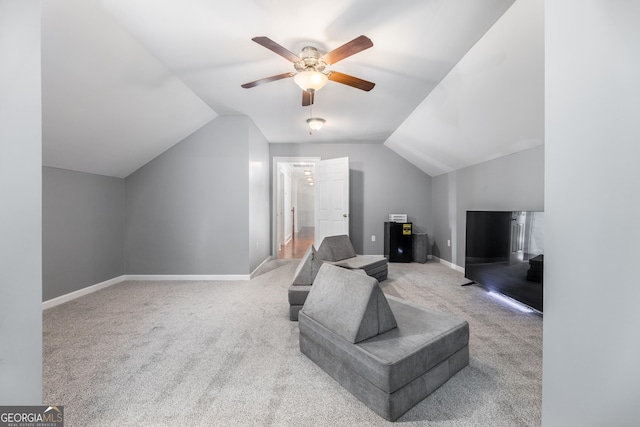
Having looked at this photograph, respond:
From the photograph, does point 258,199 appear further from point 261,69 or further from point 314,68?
point 314,68

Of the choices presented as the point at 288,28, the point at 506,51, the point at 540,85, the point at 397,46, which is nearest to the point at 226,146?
the point at 288,28

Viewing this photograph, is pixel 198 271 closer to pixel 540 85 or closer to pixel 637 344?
pixel 637 344

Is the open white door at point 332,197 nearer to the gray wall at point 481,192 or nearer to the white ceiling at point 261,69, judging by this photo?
the white ceiling at point 261,69

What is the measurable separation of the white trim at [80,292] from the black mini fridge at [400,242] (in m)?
4.67

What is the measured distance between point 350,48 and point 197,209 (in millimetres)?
3177

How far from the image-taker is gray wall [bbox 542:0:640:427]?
624mm

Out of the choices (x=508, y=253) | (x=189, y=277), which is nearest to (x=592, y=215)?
(x=508, y=253)

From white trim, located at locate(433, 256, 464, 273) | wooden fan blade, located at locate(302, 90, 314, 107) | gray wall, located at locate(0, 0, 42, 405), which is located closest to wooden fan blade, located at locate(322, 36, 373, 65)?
wooden fan blade, located at locate(302, 90, 314, 107)

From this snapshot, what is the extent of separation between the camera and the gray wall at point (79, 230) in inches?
110

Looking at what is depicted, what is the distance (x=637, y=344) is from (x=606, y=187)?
40cm

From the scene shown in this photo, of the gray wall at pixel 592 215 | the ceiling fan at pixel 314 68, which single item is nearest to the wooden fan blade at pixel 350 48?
Answer: the ceiling fan at pixel 314 68

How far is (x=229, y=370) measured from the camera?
1748 millimetres

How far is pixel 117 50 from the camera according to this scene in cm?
215

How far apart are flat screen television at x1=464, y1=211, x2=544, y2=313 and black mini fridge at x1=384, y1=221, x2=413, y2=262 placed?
5.00 feet
